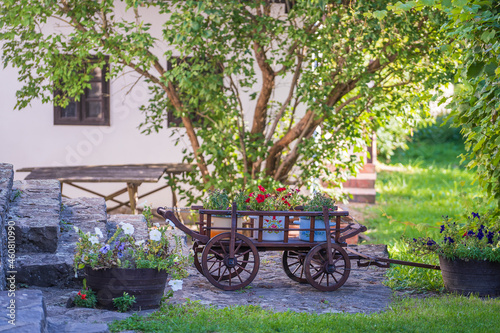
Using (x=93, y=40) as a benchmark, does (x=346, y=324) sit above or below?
below

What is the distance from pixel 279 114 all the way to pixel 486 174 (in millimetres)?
3616

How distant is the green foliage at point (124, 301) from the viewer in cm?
438

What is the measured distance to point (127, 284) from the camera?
443 cm

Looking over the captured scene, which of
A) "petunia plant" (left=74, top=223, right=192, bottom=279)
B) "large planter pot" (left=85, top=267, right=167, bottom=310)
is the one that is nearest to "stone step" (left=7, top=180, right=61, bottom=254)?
"petunia plant" (left=74, top=223, right=192, bottom=279)

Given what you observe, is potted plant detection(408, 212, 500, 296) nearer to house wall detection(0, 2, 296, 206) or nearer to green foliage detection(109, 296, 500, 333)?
green foliage detection(109, 296, 500, 333)

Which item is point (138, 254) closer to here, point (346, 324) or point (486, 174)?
point (346, 324)

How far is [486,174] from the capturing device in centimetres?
546

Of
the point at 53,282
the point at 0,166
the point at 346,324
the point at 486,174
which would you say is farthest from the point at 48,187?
the point at 486,174

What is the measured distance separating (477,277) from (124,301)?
2.91 meters

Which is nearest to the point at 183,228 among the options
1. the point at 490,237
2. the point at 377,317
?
the point at 377,317

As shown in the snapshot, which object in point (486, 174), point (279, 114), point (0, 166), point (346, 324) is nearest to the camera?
point (346, 324)

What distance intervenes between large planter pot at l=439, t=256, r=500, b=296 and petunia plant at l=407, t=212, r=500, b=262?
0.06m

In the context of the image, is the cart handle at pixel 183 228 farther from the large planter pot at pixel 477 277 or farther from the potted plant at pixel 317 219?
the large planter pot at pixel 477 277

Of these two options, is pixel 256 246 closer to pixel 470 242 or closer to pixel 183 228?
pixel 183 228
